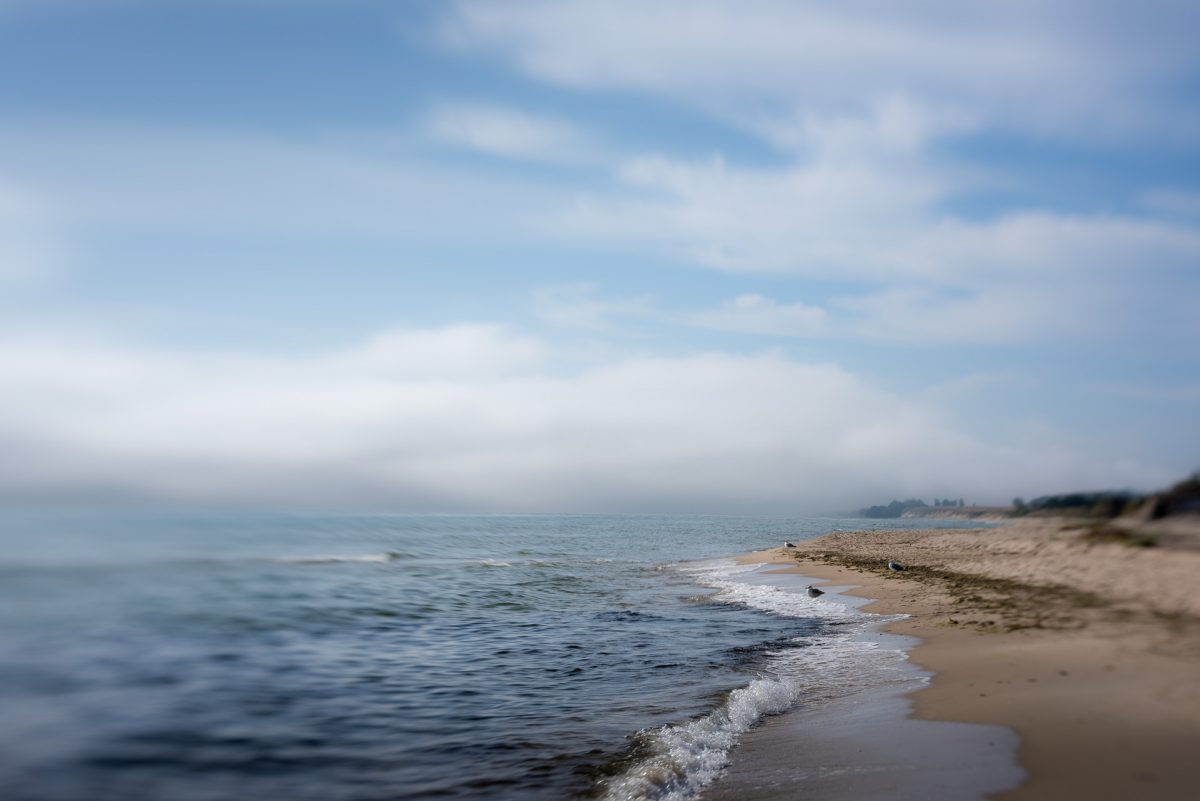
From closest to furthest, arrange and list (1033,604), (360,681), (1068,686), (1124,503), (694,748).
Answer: (1124,503) < (1033,604) < (1068,686) < (694,748) < (360,681)

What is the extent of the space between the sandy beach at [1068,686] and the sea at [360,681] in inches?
55.6

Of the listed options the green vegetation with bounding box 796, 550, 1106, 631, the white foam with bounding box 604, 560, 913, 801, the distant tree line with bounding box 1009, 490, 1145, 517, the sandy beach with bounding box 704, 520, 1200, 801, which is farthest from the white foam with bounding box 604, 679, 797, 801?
the distant tree line with bounding box 1009, 490, 1145, 517

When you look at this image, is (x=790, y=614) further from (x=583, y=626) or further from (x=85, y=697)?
(x=85, y=697)

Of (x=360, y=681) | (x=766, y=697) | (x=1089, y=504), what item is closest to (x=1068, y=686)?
(x=1089, y=504)

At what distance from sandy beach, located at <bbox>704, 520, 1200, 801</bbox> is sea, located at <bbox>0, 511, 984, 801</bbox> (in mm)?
1413

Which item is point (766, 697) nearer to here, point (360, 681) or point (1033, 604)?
point (1033, 604)

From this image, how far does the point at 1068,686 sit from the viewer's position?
18.2 feet

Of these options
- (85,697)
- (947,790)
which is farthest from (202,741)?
(947,790)

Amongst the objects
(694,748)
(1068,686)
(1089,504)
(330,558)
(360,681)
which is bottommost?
(330,558)

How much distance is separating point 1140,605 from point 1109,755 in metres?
2.19

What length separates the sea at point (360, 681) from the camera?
7242 millimetres

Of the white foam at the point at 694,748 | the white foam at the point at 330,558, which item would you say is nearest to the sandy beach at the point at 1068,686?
the white foam at the point at 694,748

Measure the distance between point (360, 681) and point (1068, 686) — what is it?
1011cm

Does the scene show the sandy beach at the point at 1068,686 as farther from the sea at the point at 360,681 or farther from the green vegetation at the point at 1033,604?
the sea at the point at 360,681
